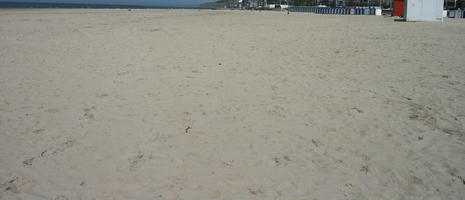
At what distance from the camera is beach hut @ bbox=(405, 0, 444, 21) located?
898 inches

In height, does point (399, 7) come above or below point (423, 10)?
above

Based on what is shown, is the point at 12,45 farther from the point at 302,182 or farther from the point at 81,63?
the point at 302,182

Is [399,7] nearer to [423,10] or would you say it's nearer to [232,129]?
[423,10]

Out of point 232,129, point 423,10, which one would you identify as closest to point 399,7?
point 423,10

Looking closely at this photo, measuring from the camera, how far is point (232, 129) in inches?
157

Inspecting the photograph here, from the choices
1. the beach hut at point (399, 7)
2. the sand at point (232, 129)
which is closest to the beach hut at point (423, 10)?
the beach hut at point (399, 7)

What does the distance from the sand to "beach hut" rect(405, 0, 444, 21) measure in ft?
57.3

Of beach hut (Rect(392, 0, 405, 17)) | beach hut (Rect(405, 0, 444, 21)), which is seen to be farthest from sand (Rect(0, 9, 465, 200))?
beach hut (Rect(392, 0, 405, 17))

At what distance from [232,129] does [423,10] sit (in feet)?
79.2

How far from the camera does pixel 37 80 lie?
20.1ft

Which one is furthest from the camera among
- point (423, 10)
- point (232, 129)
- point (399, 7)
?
point (399, 7)

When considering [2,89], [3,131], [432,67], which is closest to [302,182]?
[3,131]

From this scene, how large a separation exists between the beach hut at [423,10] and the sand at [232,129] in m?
17.5

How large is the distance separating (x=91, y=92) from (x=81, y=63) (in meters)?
2.64
